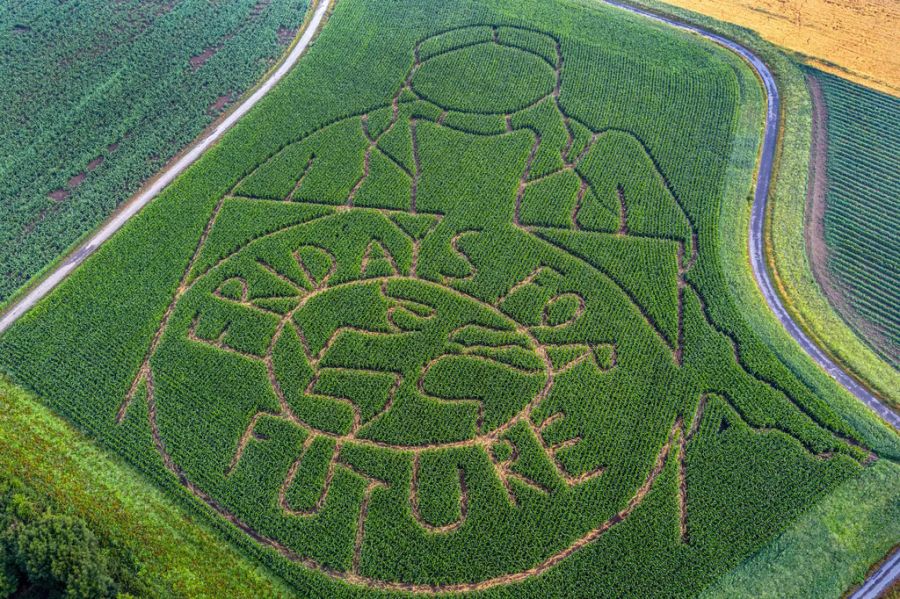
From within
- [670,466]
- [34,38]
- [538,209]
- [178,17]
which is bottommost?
[670,466]

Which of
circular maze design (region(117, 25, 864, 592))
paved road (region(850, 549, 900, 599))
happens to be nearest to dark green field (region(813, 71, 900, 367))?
circular maze design (region(117, 25, 864, 592))

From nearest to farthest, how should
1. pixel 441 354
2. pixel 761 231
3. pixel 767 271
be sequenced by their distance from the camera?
1. pixel 441 354
2. pixel 767 271
3. pixel 761 231

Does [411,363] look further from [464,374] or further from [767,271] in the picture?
[767,271]

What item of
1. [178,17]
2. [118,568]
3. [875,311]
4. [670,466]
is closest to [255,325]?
[118,568]

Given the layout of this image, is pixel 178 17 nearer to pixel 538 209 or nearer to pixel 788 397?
pixel 538 209

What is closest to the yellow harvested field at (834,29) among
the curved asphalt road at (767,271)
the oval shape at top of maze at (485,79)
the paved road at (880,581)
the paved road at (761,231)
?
the paved road at (761,231)

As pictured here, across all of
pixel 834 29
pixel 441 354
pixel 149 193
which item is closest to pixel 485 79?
pixel 441 354

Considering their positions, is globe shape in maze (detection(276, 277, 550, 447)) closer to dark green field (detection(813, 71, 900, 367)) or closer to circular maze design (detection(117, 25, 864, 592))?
circular maze design (detection(117, 25, 864, 592))
